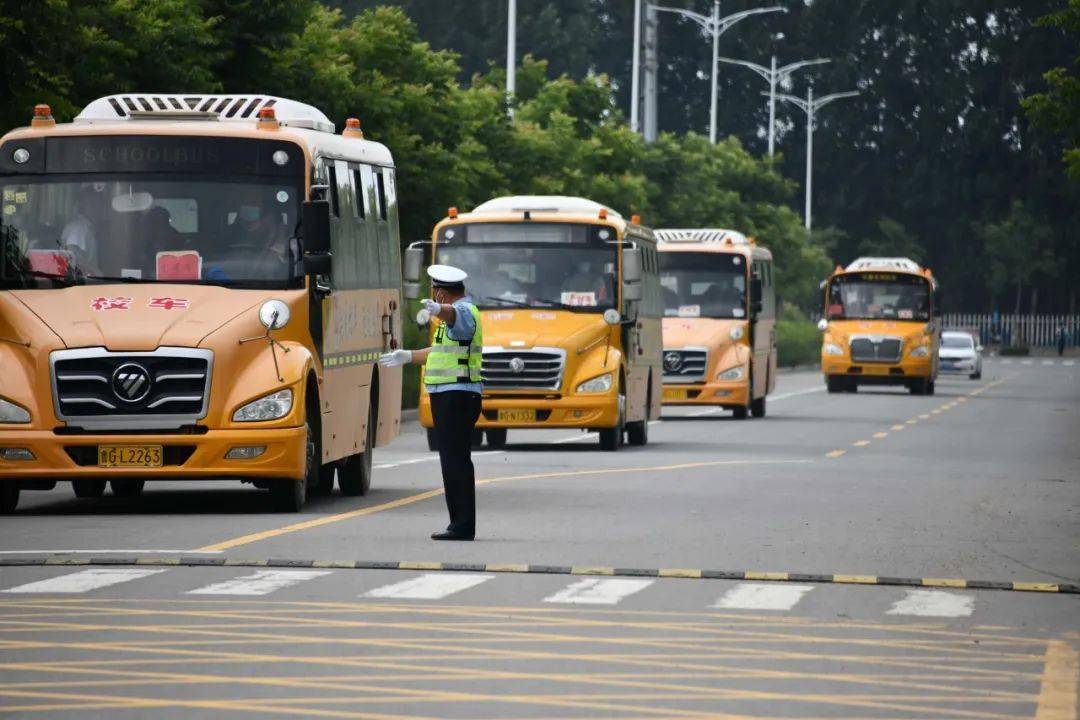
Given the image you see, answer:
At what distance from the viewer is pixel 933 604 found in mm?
13023

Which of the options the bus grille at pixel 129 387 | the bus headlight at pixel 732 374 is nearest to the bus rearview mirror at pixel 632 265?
the bus headlight at pixel 732 374

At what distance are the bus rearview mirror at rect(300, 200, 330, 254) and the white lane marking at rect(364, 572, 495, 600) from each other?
478cm

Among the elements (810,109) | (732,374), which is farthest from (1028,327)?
(732,374)

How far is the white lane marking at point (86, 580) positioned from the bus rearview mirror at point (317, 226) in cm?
473

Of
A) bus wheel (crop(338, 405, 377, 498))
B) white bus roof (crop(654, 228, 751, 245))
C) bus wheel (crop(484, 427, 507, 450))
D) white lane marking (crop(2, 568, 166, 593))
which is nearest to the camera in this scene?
white lane marking (crop(2, 568, 166, 593))

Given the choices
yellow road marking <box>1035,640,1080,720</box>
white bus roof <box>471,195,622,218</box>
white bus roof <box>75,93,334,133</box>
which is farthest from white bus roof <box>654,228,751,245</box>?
yellow road marking <box>1035,640,1080,720</box>

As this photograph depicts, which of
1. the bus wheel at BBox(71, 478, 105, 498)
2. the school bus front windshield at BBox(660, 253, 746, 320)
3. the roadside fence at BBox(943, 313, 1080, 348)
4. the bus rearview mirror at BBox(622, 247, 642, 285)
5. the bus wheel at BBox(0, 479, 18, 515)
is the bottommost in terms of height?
the roadside fence at BBox(943, 313, 1080, 348)

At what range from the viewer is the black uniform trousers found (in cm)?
1625

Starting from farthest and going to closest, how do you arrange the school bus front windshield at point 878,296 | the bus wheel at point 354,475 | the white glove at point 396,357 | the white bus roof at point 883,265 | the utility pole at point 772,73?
the utility pole at point 772,73 < the white bus roof at point 883,265 < the school bus front windshield at point 878,296 < the bus wheel at point 354,475 < the white glove at point 396,357

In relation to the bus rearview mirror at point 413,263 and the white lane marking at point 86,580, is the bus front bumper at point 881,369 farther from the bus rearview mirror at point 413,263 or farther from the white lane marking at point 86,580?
the white lane marking at point 86,580

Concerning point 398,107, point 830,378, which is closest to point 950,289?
point 830,378

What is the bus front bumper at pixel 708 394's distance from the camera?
39.6m

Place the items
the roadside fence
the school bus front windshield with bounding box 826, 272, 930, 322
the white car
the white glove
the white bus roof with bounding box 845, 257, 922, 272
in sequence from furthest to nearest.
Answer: the roadside fence, the white car, the white bus roof with bounding box 845, 257, 922, 272, the school bus front windshield with bounding box 826, 272, 930, 322, the white glove

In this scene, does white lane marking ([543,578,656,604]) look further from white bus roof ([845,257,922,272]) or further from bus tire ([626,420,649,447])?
white bus roof ([845,257,922,272])
